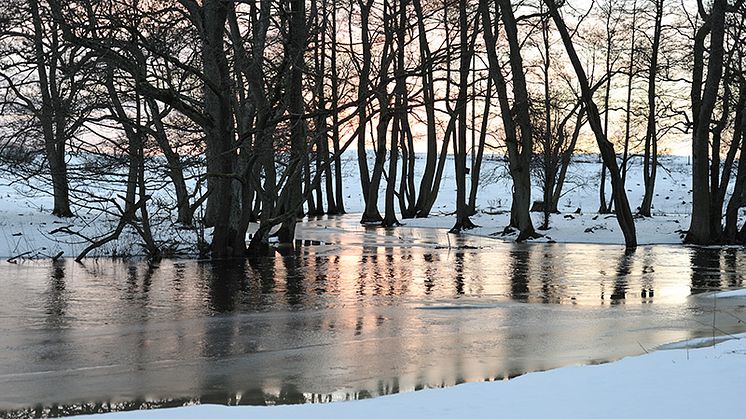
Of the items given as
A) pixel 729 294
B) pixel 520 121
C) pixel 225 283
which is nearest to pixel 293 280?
pixel 225 283

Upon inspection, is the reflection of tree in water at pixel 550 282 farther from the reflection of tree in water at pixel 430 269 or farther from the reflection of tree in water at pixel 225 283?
the reflection of tree in water at pixel 225 283

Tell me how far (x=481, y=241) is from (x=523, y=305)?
1591 centimetres

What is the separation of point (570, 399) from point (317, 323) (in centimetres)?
571

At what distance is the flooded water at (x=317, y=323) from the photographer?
8.10 m

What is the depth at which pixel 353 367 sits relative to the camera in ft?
28.7

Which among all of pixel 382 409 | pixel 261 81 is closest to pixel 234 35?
Result: pixel 261 81

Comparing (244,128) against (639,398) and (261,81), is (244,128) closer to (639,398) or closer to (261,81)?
(261,81)

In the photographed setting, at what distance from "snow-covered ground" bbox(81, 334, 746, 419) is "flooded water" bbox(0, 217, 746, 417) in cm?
97

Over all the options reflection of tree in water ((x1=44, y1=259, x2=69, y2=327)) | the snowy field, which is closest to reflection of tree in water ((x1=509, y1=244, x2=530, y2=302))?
the snowy field

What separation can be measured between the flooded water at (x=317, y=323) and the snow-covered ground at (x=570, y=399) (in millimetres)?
974

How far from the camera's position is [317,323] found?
11703mm

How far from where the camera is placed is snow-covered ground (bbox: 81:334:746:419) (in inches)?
239

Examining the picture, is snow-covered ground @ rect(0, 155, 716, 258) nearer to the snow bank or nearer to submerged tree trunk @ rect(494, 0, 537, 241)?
submerged tree trunk @ rect(494, 0, 537, 241)

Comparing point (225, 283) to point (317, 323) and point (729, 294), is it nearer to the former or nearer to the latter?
point (317, 323)
